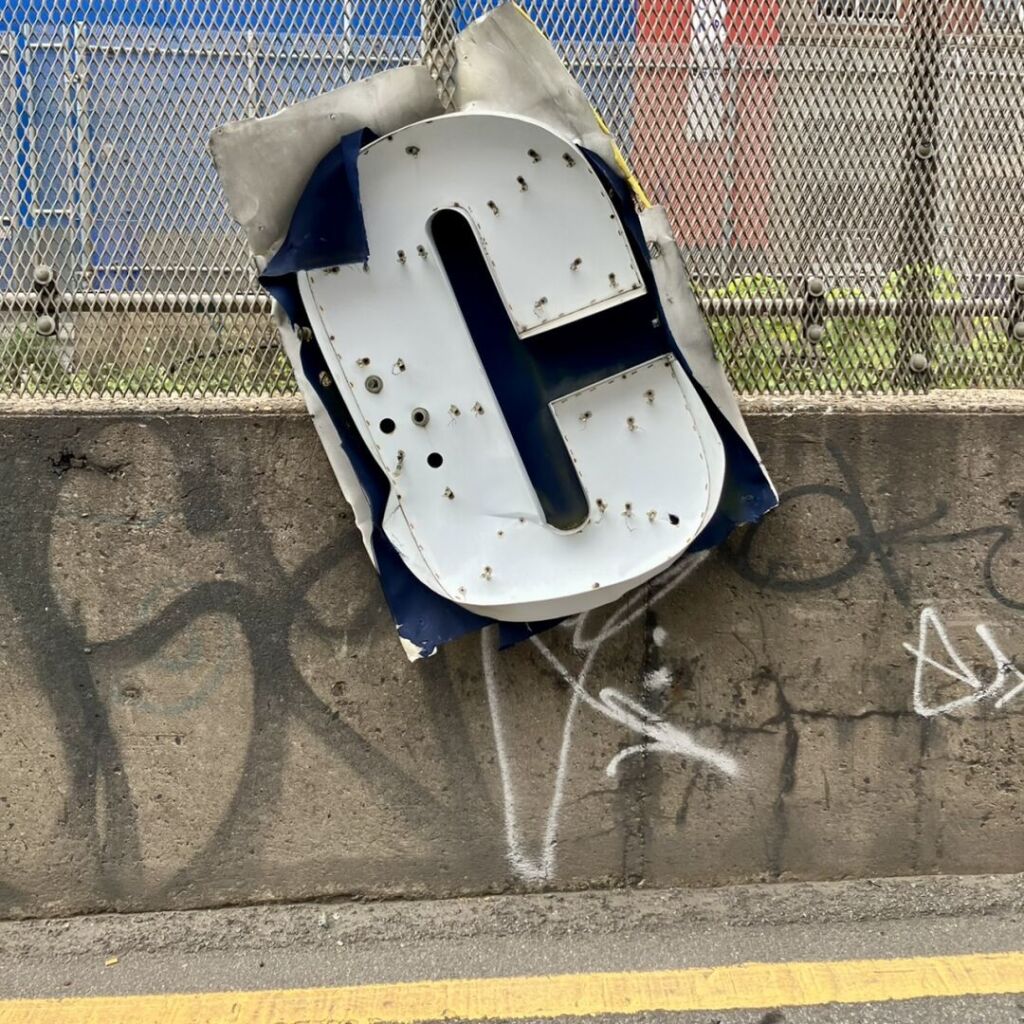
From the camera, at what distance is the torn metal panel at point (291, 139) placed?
8.49ft

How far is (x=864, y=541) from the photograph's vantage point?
314 cm

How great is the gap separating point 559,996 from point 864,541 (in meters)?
1.68

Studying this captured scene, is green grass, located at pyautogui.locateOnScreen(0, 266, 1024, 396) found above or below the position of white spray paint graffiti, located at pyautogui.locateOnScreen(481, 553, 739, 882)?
above

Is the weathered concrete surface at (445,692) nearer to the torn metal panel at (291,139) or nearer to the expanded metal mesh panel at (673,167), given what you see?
the expanded metal mesh panel at (673,167)

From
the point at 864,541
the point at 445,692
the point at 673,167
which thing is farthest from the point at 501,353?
the point at 864,541

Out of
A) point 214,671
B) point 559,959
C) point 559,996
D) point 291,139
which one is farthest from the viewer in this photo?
point 214,671

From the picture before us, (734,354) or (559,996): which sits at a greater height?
(734,354)

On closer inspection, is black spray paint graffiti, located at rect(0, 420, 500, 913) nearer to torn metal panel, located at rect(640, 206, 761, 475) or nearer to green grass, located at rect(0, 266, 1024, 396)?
green grass, located at rect(0, 266, 1024, 396)

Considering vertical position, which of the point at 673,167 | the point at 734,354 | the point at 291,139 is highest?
the point at 291,139

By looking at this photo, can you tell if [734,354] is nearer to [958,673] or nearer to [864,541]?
[864,541]

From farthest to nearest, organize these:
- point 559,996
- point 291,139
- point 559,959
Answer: point 559,959
point 559,996
point 291,139

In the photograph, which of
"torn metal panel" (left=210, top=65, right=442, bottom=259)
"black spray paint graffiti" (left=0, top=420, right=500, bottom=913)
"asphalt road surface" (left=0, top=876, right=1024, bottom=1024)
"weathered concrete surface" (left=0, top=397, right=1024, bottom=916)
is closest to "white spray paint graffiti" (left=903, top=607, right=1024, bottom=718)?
"weathered concrete surface" (left=0, top=397, right=1024, bottom=916)

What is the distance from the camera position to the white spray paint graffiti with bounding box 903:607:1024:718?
3.20m

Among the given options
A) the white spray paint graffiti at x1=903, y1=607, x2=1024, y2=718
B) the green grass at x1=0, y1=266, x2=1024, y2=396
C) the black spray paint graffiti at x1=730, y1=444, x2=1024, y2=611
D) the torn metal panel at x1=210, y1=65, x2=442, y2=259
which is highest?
the torn metal panel at x1=210, y1=65, x2=442, y2=259
